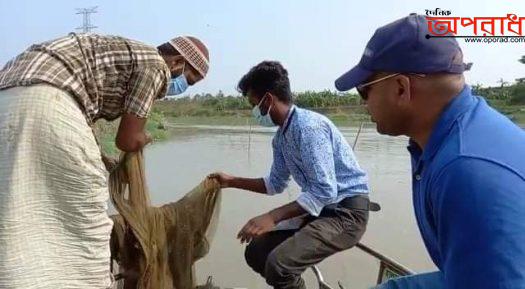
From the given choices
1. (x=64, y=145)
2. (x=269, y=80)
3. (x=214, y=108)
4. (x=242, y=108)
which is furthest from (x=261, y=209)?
(x=214, y=108)

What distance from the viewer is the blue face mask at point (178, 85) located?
9.09 feet

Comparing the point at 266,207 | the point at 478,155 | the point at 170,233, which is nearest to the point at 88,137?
the point at 170,233

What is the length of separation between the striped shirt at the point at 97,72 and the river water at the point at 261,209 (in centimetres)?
281

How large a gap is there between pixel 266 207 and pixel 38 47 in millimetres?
6714

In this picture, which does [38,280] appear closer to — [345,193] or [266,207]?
[345,193]

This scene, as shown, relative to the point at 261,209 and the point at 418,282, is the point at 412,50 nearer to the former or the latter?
the point at 418,282

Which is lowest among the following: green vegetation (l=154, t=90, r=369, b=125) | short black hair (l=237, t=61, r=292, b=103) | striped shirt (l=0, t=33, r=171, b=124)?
Result: green vegetation (l=154, t=90, r=369, b=125)

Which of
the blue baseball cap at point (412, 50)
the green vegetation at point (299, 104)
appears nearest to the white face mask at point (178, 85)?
the blue baseball cap at point (412, 50)

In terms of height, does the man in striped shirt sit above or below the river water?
above

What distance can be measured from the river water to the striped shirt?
2.81m

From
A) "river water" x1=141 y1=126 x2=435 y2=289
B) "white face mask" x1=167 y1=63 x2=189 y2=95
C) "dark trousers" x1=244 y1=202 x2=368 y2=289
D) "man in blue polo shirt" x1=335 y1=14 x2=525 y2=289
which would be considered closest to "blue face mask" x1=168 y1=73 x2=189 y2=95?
"white face mask" x1=167 y1=63 x2=189 y2=95

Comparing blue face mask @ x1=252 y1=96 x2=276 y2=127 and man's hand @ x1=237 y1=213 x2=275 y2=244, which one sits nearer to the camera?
man's hand @ x1=237 y1=213 x2=275 y2=244

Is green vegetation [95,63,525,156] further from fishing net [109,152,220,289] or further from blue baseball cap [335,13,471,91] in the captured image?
blue baseball cap [335,13,471,91]

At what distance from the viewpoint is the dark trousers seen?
2871 mm
